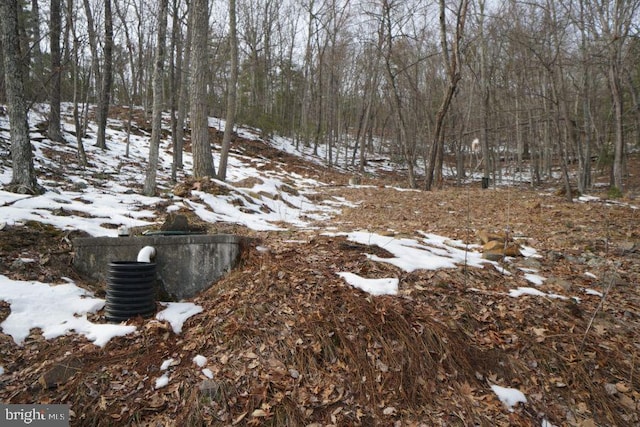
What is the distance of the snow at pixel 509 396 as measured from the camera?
243 cm

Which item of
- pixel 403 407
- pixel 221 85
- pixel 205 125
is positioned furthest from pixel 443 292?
pixel 221 85

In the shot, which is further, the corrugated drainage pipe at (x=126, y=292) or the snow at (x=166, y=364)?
the corrugated drainage pipe at (x=126, y=292)

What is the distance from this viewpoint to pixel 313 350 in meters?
2.76

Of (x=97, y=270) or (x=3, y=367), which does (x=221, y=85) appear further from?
(x=3, y=367)

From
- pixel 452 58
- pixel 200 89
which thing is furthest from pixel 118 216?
pixel 452 58

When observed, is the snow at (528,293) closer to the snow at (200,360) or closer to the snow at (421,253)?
the snow at (421,253)

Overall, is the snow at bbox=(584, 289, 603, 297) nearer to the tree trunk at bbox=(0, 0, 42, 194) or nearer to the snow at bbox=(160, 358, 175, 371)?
the snow at bbox=(160, 358, 175, 371)

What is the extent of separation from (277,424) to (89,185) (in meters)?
7.30

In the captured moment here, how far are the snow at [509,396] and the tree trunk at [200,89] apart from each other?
7.50 m

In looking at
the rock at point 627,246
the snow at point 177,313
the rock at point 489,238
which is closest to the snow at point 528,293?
the rock at point 489,238

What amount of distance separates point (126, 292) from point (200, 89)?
6.08 m

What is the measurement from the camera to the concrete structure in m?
3.92

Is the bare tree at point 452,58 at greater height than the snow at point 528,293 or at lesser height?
greater

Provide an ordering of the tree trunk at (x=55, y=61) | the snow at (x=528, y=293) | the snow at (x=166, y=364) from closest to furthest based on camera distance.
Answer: the snow at (x=166, y=364) < the snow at (x=528, y=293) < the tree trunk at (x=55, y=61)
